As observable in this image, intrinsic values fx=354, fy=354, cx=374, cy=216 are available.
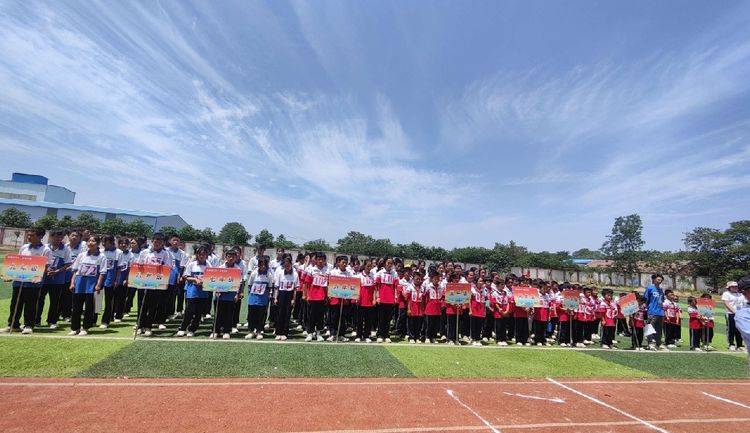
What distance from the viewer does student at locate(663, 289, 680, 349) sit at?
40.4ft

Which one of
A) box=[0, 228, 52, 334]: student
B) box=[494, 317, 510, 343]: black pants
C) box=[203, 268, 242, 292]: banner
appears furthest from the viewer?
box=[494, 317, 510, 343]: black pants

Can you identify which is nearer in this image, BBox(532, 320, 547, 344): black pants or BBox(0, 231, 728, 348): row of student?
BBox(0, 231, 728, 348): row of student

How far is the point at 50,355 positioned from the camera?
6418mm

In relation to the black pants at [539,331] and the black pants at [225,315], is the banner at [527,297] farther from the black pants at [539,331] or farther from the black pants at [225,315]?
the black pants at [225,315]

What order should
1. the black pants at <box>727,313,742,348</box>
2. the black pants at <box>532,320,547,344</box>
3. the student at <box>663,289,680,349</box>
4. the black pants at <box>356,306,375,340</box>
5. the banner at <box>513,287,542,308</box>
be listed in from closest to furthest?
the black pants at <box>356,306,375,340</box> < the banner at <box>513,287,542,308</box> < the black pants at <box>532,320,547,344</box> < the student at <box>663,289,680,349</box> < the black pants at <box>727,313,742,348</box>

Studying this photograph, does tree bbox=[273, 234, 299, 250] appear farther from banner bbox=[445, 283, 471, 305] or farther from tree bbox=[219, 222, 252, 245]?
banner bbox=[445, 283, 471, 305]

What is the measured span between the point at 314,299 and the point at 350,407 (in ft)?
13.7

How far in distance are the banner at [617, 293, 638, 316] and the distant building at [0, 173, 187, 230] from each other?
73.6m

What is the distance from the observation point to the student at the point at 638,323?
1128 centimetres

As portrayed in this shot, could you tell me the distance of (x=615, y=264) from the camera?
6203 centimetres

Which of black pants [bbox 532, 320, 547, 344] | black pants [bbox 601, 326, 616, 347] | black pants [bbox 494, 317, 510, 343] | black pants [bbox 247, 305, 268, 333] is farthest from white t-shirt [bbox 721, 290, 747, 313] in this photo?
black pants [bbox 247, 305, 268, 333]

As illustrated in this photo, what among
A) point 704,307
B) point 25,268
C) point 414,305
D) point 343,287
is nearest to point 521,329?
point 414,305

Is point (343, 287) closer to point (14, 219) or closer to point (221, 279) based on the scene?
point (221, 279)

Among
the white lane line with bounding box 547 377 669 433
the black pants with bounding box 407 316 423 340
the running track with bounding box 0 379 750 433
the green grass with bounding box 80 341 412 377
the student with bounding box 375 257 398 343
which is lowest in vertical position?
the running track with bounding box 0 379 750 433
